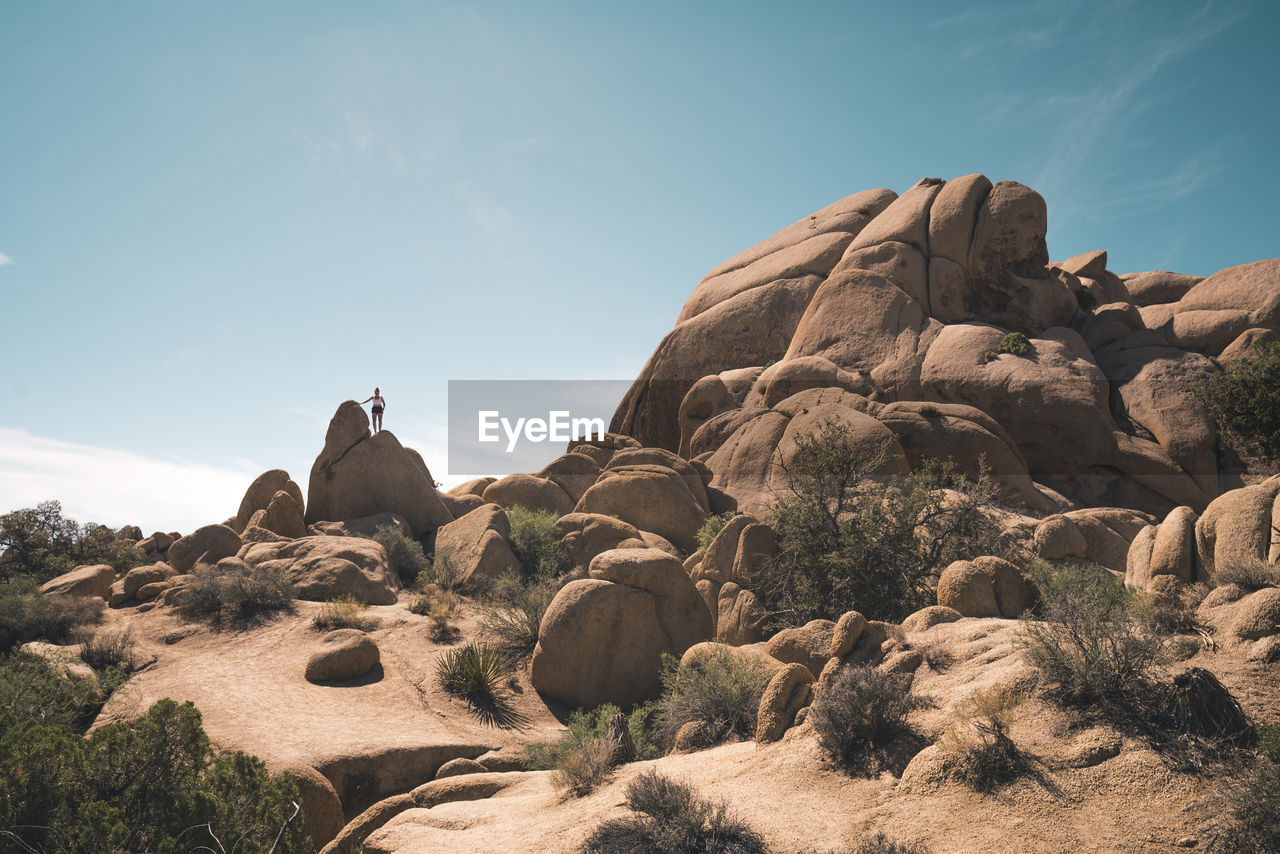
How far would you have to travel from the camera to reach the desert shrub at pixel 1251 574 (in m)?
7.41

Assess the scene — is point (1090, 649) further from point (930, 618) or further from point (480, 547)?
point (480, 547)

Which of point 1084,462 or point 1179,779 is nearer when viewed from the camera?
point 1179,779

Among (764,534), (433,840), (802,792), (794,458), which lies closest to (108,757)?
(433,840)

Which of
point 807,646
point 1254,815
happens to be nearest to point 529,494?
point 807,646

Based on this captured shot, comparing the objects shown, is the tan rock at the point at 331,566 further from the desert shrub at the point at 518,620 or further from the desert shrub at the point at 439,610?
the desert shrub at the point at 518,620

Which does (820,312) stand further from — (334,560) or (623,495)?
(334,560)

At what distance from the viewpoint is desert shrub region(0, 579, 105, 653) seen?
14414 mm

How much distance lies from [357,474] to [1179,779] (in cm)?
2318

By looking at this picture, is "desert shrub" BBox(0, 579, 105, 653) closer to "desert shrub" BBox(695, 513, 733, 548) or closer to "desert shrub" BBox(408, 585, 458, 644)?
"desert shrub" BBox(408, 585, 458, 644)

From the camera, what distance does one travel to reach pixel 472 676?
1349 centimetres

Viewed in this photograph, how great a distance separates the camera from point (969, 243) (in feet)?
105

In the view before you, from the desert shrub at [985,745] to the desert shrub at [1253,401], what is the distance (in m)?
13.3

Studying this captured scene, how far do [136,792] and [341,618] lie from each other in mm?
10022

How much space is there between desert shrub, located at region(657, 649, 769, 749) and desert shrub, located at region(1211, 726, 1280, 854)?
15.4ft
